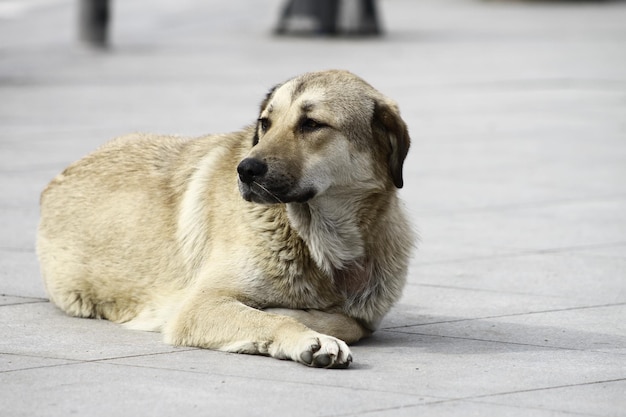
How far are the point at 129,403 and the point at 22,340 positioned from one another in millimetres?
1368

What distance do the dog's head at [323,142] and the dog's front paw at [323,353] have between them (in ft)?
2.44

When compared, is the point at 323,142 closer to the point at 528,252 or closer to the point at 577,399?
the point at 577,399

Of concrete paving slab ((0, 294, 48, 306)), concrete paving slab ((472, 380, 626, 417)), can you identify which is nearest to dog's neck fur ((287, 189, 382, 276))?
concrete paving slab ((472, 380, 626, 417))

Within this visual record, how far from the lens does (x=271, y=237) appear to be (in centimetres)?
625

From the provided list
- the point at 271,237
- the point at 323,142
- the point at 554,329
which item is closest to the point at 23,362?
the point at 271,237

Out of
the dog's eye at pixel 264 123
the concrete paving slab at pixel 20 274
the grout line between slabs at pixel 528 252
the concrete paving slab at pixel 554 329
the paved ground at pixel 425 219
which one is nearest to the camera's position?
the paved ground at pixel 425 219

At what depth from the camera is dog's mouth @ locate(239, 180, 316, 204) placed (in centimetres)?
594

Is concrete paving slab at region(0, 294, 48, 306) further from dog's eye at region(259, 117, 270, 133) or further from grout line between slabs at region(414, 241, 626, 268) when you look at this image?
grout line between slabs at region(414, 241, 626, 268)

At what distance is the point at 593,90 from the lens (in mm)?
17828

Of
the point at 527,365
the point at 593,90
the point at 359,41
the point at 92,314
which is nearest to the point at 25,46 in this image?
the point at 359,41

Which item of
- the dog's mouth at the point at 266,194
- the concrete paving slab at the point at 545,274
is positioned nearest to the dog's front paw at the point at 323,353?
the dog's mouth at the point at 266,194

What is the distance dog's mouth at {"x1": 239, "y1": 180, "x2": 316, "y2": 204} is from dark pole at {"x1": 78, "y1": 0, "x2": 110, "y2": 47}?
15.9 meters

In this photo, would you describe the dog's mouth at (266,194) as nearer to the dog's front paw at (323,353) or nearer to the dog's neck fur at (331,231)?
the dog's neck fur at (331,231)

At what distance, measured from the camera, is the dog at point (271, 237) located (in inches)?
236
